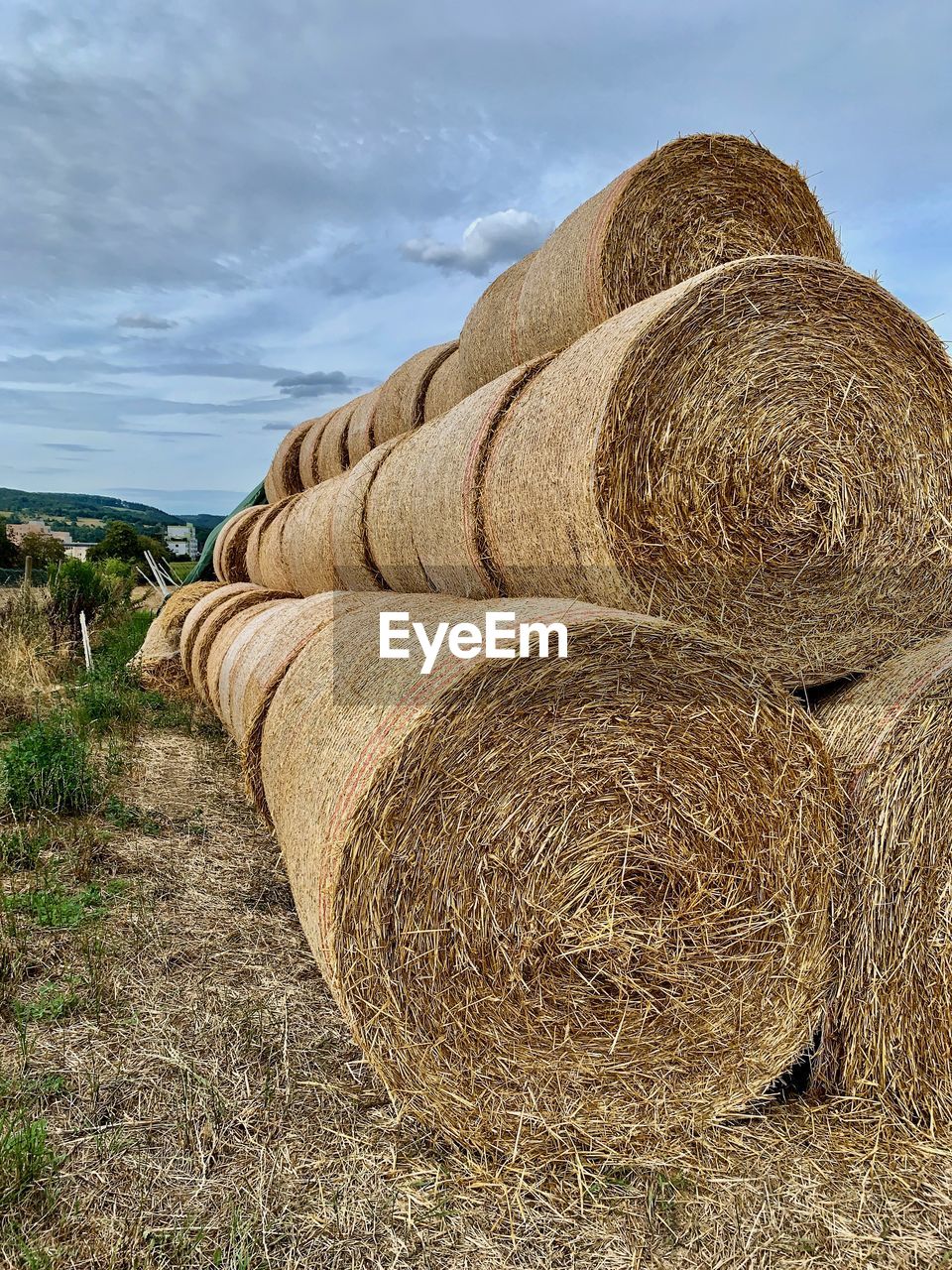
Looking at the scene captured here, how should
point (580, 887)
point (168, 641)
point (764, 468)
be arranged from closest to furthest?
point (580, 887), point (764, 468), point (168, 641)

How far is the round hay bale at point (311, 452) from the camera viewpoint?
930cm

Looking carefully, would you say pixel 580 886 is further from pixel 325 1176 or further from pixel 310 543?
pixel 310 543

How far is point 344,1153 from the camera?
8.16 feet

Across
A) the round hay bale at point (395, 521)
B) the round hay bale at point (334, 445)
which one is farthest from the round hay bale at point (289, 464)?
the round hay bale at point (395, 521)

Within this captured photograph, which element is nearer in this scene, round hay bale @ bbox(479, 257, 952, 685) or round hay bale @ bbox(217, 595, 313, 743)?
round hay bale @ bbox(479, 257, 952, 685)

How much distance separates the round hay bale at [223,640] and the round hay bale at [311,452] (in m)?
1.59

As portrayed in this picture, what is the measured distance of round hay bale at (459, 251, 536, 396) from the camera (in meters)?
4.53

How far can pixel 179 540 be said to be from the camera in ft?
184

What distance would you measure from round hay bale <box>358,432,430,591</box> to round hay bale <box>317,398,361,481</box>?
119 inches

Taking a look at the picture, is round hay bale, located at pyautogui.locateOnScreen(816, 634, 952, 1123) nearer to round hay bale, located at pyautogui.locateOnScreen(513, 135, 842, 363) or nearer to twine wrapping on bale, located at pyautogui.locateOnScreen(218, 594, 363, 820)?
round hay bale, located at pyautogui.locateOnScreen(513, 135, 842, 363)

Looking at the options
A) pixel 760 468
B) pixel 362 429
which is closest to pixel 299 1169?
pixel 760 468

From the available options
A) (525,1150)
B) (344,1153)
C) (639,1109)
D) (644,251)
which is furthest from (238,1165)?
(644,251)

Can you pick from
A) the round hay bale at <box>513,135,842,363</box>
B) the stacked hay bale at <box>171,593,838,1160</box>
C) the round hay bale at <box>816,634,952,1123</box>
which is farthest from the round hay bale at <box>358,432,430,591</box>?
the round hay bale at <box>816,634,952,1123</box>

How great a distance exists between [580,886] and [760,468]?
1362 millimetres
